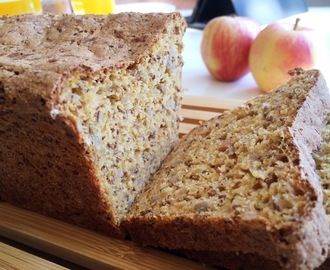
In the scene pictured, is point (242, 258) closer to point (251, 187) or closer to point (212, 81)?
point (251, 187)

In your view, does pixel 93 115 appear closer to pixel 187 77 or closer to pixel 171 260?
pixel 171 260

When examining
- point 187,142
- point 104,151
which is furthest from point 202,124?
point 104,151

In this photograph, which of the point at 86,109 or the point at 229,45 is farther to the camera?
the point at 229,45

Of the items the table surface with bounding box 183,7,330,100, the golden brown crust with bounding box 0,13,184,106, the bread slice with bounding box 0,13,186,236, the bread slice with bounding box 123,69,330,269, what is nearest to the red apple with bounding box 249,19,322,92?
the table surface with bounding box 183,7,330,100

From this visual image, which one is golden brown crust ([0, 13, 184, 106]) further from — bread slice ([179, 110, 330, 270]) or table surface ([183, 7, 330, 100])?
table surface ([183, 7, 330, 100])

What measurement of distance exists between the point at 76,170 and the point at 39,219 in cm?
42

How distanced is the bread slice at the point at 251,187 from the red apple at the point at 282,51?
0.70m

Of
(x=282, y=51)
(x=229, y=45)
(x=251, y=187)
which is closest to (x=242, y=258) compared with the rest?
(x=251, y=187)

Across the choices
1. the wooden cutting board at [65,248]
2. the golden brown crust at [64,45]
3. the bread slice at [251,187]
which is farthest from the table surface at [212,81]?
the wooden cutting board at [65,248]

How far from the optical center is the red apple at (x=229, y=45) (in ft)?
9.32

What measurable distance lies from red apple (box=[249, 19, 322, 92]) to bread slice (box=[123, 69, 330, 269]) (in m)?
0.70

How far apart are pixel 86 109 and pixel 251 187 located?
0.58m

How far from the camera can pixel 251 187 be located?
1316 mm

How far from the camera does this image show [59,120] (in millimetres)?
1182
